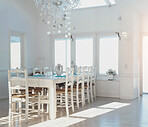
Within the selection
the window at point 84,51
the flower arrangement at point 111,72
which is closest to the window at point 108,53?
the flower arrangement at point 111,72

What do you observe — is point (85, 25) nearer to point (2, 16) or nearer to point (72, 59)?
point (72, 59)

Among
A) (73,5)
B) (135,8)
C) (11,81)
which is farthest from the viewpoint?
(135,8)

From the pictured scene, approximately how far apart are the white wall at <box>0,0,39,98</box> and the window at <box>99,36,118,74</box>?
8.79 feet

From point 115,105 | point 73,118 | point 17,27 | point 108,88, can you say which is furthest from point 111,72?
point 17,27

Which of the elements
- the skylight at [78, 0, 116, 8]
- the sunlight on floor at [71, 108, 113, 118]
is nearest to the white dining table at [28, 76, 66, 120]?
the sunlight on floor at [71, 108, 113, 118]

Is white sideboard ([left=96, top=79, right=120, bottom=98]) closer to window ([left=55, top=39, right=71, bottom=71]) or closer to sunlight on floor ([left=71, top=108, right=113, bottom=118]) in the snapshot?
window ([left=55, top=39, right=71, bottom=71])

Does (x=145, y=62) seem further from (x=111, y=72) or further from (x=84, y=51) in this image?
(x=84, y=51)

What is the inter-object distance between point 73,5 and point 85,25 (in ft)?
7.22

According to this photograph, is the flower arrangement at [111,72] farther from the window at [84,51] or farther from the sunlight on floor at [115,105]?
the sunlight on floor at [115,105]

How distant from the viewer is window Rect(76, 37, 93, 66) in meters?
8.92

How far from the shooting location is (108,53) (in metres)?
8.65

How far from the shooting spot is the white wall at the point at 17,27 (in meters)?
8.04


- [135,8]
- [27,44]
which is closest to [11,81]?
[27,44]

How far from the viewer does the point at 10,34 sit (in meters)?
8.32
